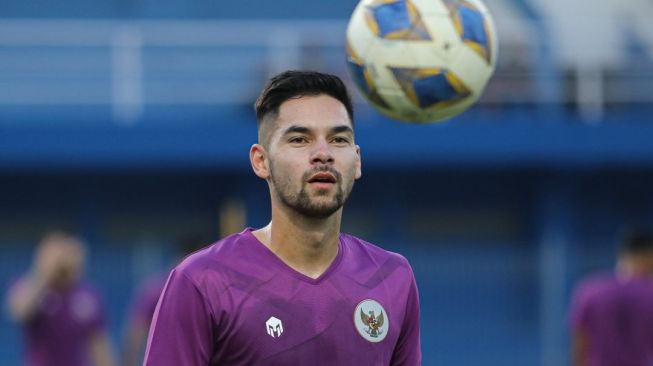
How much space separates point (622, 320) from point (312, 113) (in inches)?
233

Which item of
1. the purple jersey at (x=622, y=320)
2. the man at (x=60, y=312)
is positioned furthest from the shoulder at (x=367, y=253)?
the man at (x=60, y=312)

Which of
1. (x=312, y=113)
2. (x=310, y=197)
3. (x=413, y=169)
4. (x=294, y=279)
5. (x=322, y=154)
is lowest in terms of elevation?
(x=294, y=279)

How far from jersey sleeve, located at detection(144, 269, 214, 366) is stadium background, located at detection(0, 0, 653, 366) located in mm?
11248

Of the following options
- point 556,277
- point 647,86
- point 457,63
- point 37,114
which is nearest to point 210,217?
point 37,114

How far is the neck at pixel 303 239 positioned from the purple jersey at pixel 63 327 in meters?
6.50

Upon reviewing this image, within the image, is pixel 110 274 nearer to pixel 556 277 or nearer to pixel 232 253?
pixel 556 277

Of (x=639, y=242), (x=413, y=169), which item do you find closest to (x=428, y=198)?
(x=413, y=169)

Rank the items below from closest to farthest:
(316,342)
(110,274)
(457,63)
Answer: (316,342) → (457,63) → (110,274)

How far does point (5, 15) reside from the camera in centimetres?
1961

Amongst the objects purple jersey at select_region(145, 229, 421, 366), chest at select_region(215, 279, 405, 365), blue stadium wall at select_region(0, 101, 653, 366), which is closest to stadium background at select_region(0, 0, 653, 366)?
blue stadium wall at select_region(0, 101, 653, 366)

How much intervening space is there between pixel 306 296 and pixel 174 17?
1625 cm

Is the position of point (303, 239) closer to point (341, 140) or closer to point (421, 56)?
point (341, 140)

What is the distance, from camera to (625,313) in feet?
31.3

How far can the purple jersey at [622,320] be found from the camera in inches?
374
